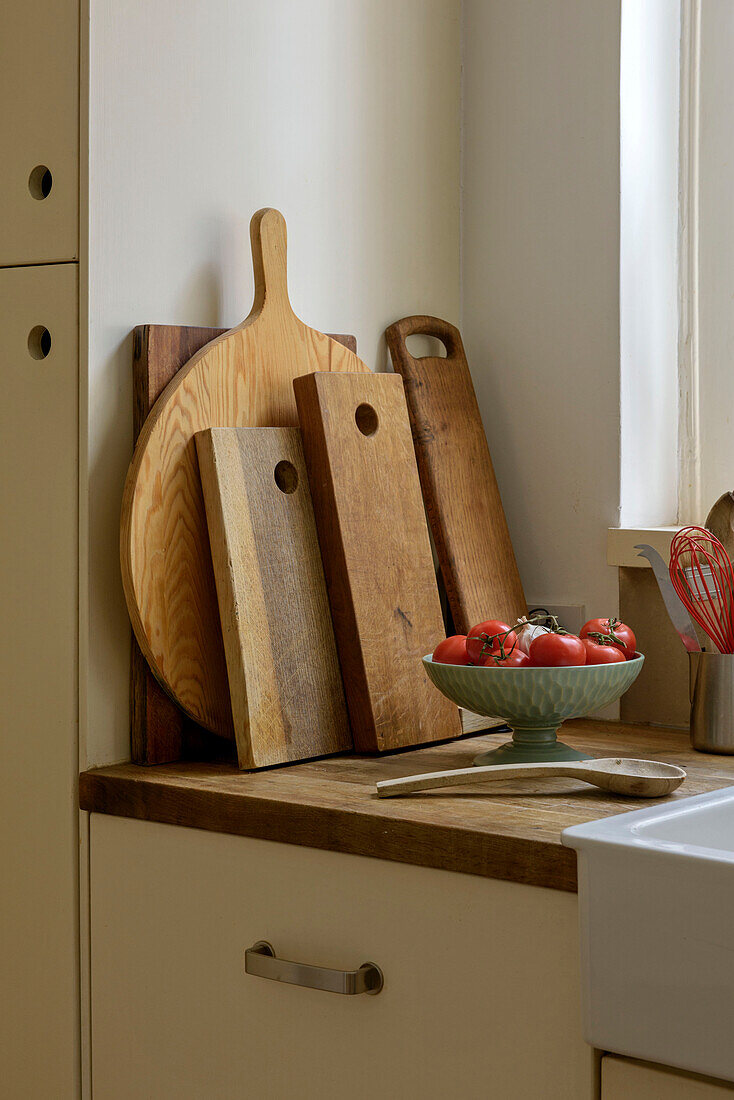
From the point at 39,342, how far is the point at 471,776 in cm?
62

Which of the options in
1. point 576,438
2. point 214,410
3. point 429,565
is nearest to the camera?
point 214,410

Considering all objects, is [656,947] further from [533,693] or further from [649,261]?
[649,261]

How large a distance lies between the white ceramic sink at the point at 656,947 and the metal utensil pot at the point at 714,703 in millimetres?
453

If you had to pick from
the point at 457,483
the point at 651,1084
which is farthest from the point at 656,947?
the point at 457,483

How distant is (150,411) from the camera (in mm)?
1280

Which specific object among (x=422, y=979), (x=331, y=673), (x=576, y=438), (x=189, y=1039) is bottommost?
(x=189, y=1039)

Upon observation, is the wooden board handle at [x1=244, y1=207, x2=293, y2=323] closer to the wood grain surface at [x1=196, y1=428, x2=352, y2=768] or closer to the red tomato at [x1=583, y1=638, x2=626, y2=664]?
the wood grain surface at [x1=196, y1=428, x2=352, y2=768]

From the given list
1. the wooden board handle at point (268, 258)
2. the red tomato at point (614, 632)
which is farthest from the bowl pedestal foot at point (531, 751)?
the wooden board handle at point (268, 258)

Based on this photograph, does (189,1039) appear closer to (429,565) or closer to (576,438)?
(429,565)

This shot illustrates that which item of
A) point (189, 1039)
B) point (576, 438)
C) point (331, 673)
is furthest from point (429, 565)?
point (189, 1039)

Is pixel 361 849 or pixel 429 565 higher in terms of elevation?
pixel 429 565

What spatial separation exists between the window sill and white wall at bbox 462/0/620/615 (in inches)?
0.9

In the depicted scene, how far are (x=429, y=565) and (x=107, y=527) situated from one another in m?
0.37

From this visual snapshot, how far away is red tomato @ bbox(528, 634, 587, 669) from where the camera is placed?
1234mm
